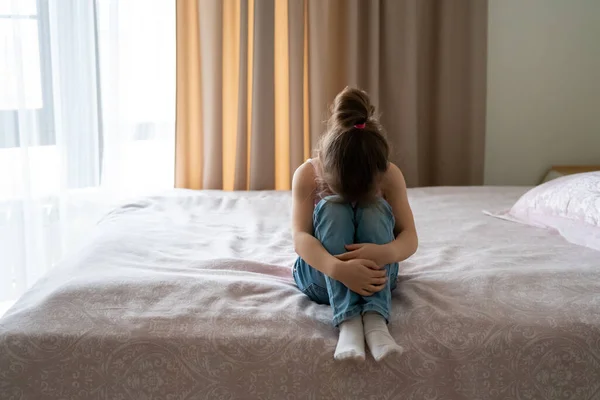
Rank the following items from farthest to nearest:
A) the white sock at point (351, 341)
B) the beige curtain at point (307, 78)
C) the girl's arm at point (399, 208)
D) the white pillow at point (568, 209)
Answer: the beige curtain at point (307, 78) < the white pillow at point (568, 209) < the girl's arm at point (399, 208) < the white sock at point (351, 341)

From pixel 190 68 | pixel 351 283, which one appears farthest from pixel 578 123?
pixel 351 283

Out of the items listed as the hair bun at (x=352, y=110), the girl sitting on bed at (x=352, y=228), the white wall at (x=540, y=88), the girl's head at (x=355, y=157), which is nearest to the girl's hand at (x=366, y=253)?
the girl sitting on bed at (x=352, y=228)

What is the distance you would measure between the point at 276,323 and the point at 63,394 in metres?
0.48

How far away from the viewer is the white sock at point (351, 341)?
1445mm

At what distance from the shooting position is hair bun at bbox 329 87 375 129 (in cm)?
172

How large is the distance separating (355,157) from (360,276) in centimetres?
29

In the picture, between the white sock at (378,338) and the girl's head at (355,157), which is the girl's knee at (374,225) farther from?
the white sock at (378,338)

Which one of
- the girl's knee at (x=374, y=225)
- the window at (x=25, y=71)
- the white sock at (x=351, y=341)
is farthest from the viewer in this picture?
the window at (x=25, y=71)

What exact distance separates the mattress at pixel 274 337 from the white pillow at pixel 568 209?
332 mm

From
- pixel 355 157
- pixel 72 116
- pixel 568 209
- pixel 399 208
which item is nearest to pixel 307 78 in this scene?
pixel 72 116

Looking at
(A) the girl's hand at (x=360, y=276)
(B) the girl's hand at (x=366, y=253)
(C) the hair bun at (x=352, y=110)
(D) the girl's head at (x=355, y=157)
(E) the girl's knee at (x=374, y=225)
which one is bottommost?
(A) the girl's hand at (x=360, y=276)

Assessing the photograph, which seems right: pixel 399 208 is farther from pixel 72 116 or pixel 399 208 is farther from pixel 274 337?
pixel 72 116

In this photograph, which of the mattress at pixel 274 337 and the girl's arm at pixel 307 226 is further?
the girl's arm at pixel 307 226

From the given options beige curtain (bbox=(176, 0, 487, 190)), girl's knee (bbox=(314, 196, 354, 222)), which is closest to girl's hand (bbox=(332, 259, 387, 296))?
girl's knee (bbox=(314, 196, 354, 222))
